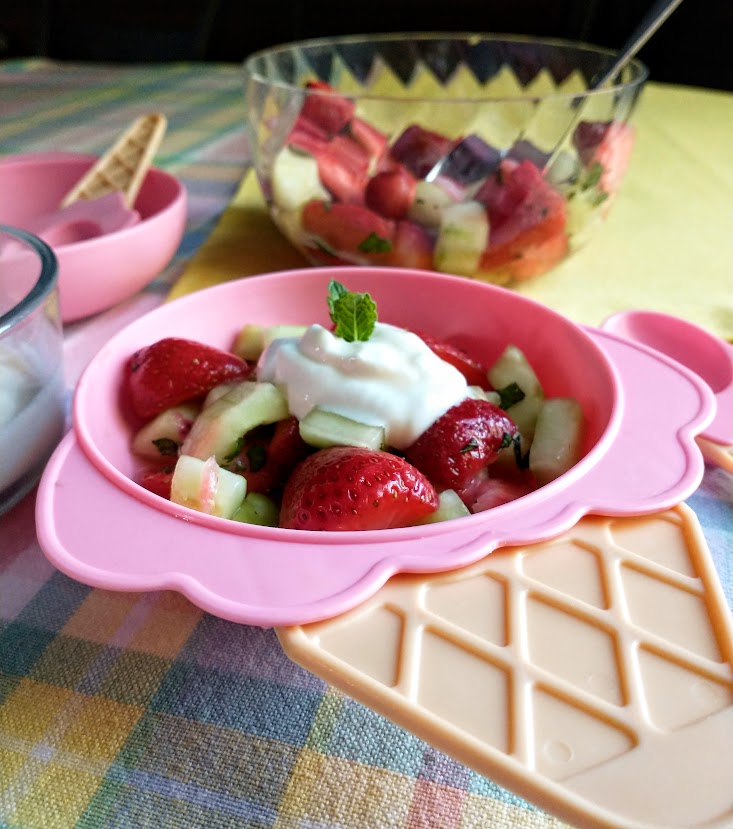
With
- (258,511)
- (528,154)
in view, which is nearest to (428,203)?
(528,154)

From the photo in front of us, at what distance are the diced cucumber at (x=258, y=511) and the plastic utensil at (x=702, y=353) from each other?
35 centimetres

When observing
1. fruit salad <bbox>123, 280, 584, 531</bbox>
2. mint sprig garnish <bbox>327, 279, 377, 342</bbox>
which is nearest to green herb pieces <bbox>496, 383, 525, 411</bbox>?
fruit salad <bbox>123, 280, 584, 531</bbox>

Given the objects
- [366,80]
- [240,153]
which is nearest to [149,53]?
[240,153]

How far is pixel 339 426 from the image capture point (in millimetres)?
567

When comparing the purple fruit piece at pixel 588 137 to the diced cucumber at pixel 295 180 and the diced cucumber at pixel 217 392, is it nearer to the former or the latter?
the diced cucumber at pixel 295 180

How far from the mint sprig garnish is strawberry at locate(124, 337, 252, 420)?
0.38 ft

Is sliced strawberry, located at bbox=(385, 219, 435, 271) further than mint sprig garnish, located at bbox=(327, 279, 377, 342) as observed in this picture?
Yes

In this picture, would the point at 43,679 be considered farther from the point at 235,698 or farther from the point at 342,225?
the point at 342,225

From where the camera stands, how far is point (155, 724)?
1.44ft

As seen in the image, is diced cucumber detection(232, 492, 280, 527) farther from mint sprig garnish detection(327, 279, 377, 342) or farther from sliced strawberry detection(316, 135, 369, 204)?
sliced strawberry detection(316, 135, 369, 204)

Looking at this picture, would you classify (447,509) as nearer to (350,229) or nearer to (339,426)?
(339,426)

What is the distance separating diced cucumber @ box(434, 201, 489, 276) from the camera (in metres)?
0.81

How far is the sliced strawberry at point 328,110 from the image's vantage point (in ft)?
2.68

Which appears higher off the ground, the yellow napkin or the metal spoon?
the metal spoon
